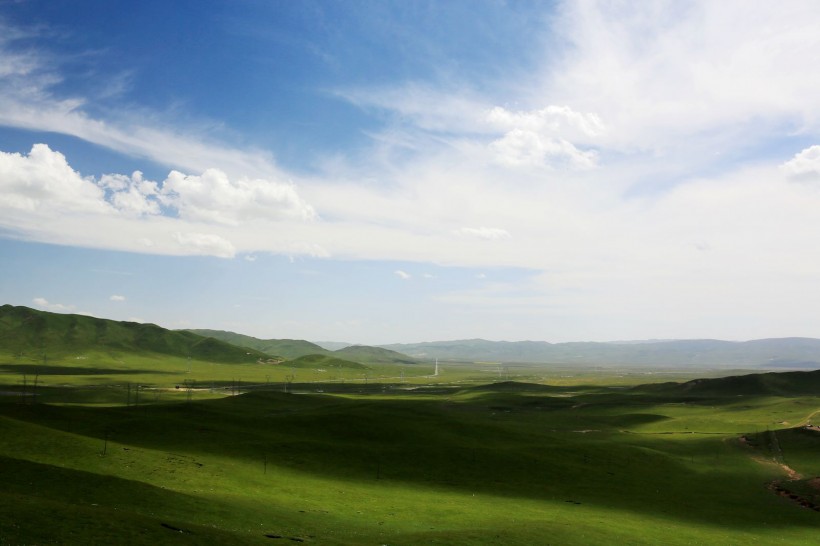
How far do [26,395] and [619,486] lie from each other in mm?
187213

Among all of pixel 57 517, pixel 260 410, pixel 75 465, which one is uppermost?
pixel 57 517

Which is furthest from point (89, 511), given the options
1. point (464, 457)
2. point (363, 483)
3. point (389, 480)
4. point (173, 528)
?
point (464, 457)

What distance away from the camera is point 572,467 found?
291ft

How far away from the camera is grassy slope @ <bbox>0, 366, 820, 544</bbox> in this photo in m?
42.9

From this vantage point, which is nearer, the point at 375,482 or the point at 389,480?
the point at 375,482

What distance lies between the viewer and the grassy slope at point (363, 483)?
42891mm

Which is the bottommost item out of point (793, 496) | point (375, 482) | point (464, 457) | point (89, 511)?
point (793, 496)

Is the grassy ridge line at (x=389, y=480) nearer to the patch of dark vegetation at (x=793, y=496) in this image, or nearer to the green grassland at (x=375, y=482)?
the green grassland at (x=375, y=482)

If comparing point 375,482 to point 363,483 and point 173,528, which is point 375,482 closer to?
point 363,483

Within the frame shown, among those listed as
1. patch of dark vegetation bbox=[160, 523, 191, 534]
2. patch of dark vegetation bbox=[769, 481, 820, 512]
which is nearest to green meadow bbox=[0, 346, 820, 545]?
patch of dark vegetation bbox=[160, 523, 191, 534]

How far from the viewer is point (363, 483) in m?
73.8

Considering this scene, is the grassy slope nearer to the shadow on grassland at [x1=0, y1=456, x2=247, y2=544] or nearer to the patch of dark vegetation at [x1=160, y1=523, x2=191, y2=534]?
the shadow on grassland at [x1=0, y1=456, x2=247, y2=544]

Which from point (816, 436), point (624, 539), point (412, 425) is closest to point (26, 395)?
point (412, 425)

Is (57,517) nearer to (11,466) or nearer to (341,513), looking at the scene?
(11,466)
